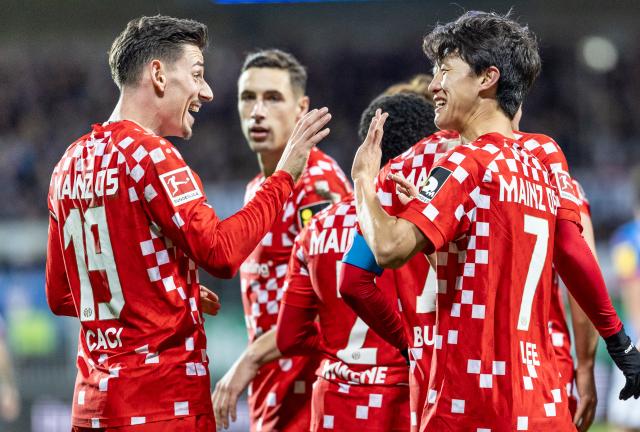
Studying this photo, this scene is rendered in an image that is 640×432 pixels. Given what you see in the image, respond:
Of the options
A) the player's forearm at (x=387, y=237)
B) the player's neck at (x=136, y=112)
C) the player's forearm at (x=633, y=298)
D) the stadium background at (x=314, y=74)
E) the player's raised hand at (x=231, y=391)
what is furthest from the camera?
the stadium background at (x=314, y=74)

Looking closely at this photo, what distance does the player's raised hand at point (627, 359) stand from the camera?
348cm

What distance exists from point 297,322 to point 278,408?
0.86m

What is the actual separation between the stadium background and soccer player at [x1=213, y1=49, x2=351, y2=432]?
6.81 meters

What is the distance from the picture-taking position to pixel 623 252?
691 centimetres

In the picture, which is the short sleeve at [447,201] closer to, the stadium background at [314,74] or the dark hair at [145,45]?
the dark hair at [145,45]

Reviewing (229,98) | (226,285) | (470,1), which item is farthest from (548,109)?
(226,285)

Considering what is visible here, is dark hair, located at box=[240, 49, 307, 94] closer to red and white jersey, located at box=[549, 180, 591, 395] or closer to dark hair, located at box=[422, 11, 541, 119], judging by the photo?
red and white jersey, located at box=[549, 180, 591, 395]

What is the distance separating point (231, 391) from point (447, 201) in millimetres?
1946

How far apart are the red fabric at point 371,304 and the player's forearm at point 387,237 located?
0.43 meters

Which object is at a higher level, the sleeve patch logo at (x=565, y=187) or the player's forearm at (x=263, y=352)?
the sleeve patch logo at (x=565, y=187)

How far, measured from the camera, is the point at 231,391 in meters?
4.50

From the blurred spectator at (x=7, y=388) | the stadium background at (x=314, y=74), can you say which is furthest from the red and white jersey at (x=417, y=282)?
the stadium background at (x=314, y=74)

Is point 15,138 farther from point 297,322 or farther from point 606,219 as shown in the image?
point 297,322

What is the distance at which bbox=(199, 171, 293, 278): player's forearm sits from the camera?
130 inches
